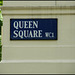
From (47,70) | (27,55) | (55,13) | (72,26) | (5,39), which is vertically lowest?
(47,70)

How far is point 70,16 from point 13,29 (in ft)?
8.21

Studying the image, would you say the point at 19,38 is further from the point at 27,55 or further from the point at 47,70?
the point at 47,70

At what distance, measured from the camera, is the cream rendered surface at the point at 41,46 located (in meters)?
7.85

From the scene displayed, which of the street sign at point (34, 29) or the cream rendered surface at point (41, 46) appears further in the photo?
the street sign at point (34, 29)

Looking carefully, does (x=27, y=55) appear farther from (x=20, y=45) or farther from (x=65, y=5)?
(x=65, y=5)

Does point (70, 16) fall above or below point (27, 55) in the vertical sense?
above

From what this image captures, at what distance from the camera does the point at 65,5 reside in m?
7.96

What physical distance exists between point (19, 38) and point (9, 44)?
0.50m

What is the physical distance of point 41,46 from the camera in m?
7.96

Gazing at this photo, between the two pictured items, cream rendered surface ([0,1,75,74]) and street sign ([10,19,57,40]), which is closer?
cream rendered surface ([0,1,75,74])

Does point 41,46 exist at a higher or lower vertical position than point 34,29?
lower

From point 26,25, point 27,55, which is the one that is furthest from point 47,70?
point 26,25

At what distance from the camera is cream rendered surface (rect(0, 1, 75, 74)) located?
7848 mm

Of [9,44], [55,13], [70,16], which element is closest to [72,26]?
[70,16]
